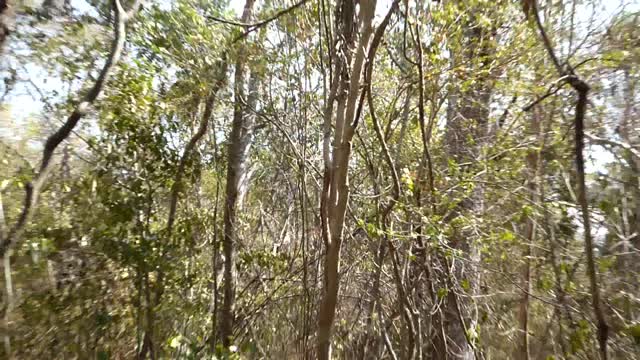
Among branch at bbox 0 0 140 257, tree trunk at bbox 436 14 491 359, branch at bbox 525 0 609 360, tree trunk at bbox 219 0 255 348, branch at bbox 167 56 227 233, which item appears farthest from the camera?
tree trunk at bbox 219 0 255 348

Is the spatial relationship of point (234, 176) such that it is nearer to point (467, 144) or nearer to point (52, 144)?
point (52, 144)

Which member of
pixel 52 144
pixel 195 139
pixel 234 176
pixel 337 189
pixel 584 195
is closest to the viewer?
pixel 584 195

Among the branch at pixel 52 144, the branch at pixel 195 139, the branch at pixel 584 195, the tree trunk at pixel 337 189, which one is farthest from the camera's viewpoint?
the branch at pixel 195 139

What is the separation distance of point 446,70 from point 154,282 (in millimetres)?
2403

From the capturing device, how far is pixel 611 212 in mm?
2604

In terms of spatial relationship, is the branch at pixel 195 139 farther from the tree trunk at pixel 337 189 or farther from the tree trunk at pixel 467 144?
the tree trunk at pixel 467 144

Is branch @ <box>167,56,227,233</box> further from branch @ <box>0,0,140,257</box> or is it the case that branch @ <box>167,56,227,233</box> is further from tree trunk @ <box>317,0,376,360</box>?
tree trunk @ <box>317,0,376,360</box>

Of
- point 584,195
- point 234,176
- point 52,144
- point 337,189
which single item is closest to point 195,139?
point 234,176

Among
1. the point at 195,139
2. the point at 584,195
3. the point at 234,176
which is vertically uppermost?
the point at 195,139

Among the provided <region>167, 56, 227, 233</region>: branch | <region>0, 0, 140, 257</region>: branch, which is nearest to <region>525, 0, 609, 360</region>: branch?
<region>0, 0, 140, 257</region>: branch

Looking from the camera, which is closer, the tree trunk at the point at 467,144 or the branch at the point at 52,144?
the branch at the point at 52,144

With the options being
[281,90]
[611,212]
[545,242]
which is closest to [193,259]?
[281,90]

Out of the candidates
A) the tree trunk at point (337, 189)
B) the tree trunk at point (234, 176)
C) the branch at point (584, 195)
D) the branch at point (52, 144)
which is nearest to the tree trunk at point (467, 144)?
the tree trunk at point (337, 189)

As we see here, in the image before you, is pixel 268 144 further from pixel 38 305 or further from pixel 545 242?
pixel 545 242
